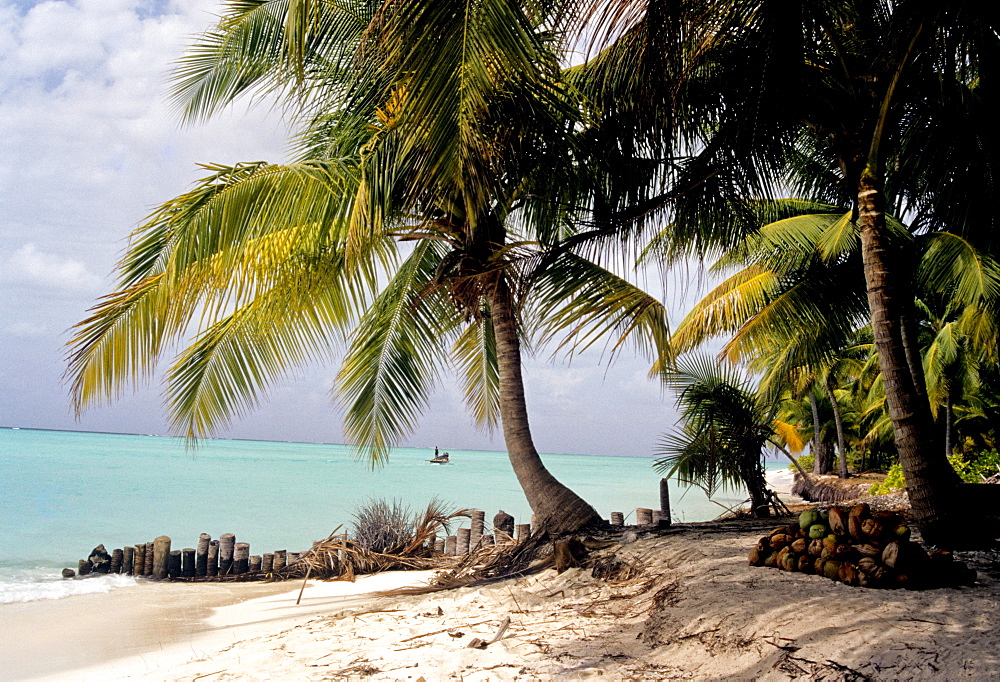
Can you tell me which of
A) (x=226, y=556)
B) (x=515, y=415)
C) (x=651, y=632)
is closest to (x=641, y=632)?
(x=651, y=632)

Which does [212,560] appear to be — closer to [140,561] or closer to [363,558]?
[140,561]

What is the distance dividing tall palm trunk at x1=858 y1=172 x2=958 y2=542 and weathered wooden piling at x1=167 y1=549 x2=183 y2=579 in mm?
9410

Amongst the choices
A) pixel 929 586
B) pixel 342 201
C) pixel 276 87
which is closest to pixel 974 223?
pixel 929 586

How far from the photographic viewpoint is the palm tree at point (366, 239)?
5.05 metres

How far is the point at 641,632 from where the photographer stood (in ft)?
13.6

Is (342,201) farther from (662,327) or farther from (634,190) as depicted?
(662,327)

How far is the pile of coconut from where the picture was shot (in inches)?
154

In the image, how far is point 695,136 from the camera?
6.15m

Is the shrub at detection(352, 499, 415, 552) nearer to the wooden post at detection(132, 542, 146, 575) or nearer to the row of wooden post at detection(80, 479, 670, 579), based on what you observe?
the row of wooden post at detection(80, 479, 670, 579)

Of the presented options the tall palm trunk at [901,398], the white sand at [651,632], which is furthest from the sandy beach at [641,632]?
the tall palm trunk at [901,398]

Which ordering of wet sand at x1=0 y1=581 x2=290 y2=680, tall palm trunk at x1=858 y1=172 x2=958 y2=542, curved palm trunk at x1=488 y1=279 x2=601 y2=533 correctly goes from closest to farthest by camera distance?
tall palm trunk at x1=858 y1=172 x2=958 y2=542 → wet sand at x1=0 y1=581 x2=290 y2=680 → curved palm trunk at x1=488 y1=279 x2=601 y2=533

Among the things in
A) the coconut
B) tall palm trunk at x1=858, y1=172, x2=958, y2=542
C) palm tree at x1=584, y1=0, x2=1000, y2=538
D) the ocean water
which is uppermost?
palm tree at x1=584, y1=0, x2=1000, y2=538

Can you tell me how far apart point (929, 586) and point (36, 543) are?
16.9 m

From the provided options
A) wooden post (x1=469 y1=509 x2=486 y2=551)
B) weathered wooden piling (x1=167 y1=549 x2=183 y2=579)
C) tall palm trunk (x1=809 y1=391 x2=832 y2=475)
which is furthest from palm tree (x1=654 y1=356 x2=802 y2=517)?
tall palm trunk (x1=809 y1=391 x2=832 y2=475)
